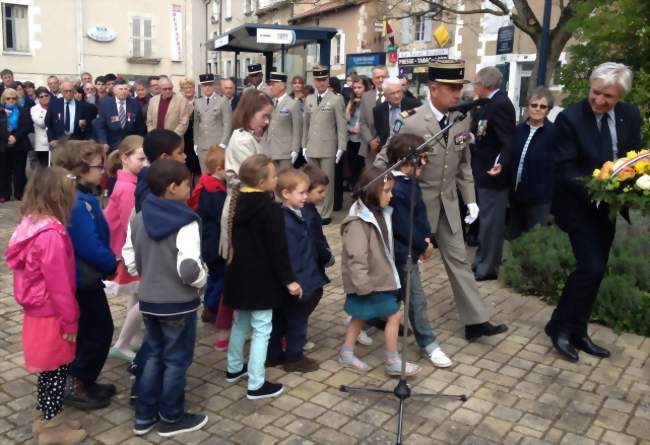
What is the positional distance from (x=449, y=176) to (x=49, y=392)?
2.97 m

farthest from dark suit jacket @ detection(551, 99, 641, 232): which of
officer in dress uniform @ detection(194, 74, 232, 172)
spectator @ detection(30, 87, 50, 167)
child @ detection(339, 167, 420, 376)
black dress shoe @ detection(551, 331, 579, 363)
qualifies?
spectator @ detection(30, 87, 50, 167)

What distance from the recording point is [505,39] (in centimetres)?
2094

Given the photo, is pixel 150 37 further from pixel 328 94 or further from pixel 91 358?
pixel 91 358

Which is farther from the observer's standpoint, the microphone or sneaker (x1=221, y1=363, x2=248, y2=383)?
sneaker (x1=221, y1=363, x2=248, y2=383)

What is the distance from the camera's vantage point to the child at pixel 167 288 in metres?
3.46

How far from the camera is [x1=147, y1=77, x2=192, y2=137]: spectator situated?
34.4ft

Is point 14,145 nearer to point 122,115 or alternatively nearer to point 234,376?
point 122,115

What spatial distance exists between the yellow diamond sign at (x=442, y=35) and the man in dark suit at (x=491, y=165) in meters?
16.9

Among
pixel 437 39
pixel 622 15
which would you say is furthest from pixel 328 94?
pixel 437 39

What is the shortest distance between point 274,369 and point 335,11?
27.8m

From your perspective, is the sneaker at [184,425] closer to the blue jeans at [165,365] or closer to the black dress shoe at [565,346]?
the blue jeans at [165,365]

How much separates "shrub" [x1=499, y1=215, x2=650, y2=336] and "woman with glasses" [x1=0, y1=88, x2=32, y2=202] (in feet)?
27.3

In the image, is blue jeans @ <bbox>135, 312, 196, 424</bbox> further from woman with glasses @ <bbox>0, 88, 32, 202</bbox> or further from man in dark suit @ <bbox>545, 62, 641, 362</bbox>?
woman with glasses @ <bbox>0, 88, 32, 202</bbox>

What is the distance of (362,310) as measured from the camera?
14.3 ft
